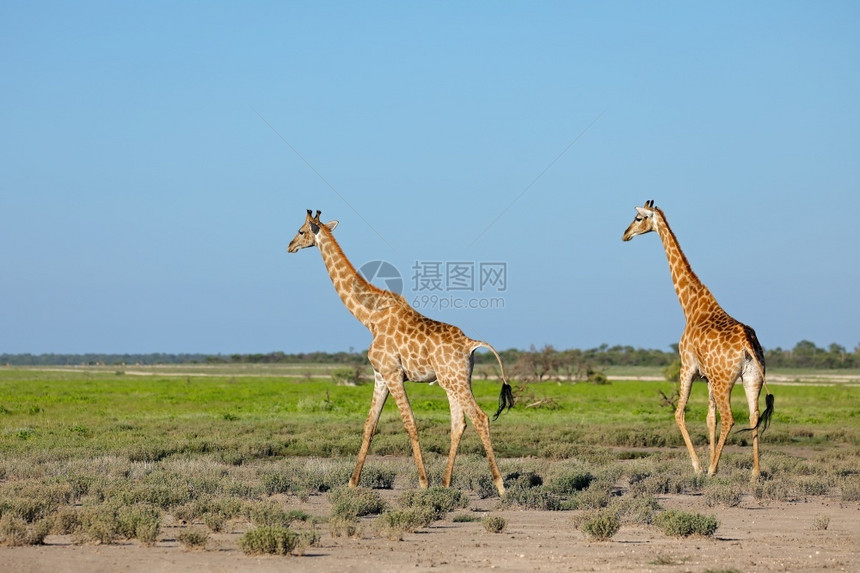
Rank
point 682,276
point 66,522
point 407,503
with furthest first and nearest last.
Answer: point 682,276, point 407,503, point 66,522

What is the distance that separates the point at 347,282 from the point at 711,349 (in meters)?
5.49

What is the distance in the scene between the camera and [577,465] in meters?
18.9

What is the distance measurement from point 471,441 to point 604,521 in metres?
12.4

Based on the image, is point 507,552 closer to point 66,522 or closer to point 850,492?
point 66,522

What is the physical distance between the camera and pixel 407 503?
13.0 m

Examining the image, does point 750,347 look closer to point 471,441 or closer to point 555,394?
point 471,441

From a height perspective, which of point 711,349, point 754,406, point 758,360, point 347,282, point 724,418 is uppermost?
point 347,282

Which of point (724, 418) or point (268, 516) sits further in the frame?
point (724, 418)

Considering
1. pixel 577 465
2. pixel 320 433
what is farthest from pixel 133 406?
pixel 577 465

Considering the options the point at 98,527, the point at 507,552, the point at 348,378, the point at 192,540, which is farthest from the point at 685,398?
the point at 348,378

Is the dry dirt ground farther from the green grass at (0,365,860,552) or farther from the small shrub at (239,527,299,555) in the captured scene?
the green grass at (0,365,860,552)

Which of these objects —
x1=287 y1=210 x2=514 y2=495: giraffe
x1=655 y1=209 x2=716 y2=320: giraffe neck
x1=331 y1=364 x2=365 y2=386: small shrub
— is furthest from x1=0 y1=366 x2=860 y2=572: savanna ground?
x1=331 y1=364 x2=365 y2=386: small shrub

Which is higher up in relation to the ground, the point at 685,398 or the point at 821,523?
the point at 685,398

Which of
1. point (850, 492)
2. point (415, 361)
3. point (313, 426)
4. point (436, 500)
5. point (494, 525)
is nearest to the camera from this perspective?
point (494, 525)
